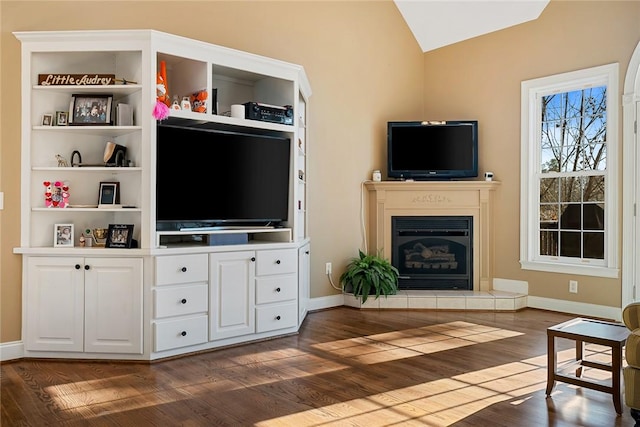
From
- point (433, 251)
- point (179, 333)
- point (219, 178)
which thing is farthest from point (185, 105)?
point (433, 251)

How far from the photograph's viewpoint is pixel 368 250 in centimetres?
597

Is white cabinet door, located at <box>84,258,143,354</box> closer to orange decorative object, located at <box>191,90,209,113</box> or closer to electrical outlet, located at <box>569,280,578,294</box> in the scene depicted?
orange decorative object, located at <box>191,90,209,113</box>

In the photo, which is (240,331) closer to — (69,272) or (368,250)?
(69,272)

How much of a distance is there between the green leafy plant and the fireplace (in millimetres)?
339

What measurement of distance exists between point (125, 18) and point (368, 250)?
3425mm

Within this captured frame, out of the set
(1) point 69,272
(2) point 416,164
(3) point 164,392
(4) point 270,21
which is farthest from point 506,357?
(4) point 270,21

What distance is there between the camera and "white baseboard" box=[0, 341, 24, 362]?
361 cm

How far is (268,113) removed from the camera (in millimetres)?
4348

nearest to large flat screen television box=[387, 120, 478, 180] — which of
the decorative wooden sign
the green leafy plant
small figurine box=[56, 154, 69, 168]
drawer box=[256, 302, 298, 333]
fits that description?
the green leafy plant

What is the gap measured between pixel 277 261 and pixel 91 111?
182 centimetres

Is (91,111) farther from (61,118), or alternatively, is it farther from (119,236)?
(119,236)

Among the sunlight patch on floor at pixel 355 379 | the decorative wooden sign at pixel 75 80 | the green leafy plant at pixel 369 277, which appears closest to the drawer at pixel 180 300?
the sunlight patch on floor at pixel 355 379

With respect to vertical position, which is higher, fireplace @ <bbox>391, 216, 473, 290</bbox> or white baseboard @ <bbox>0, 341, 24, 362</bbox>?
fireplace @ <bbox>391, 216, 473, 290</bbox>

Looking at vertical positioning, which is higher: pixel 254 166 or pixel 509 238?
pixel 254 166
